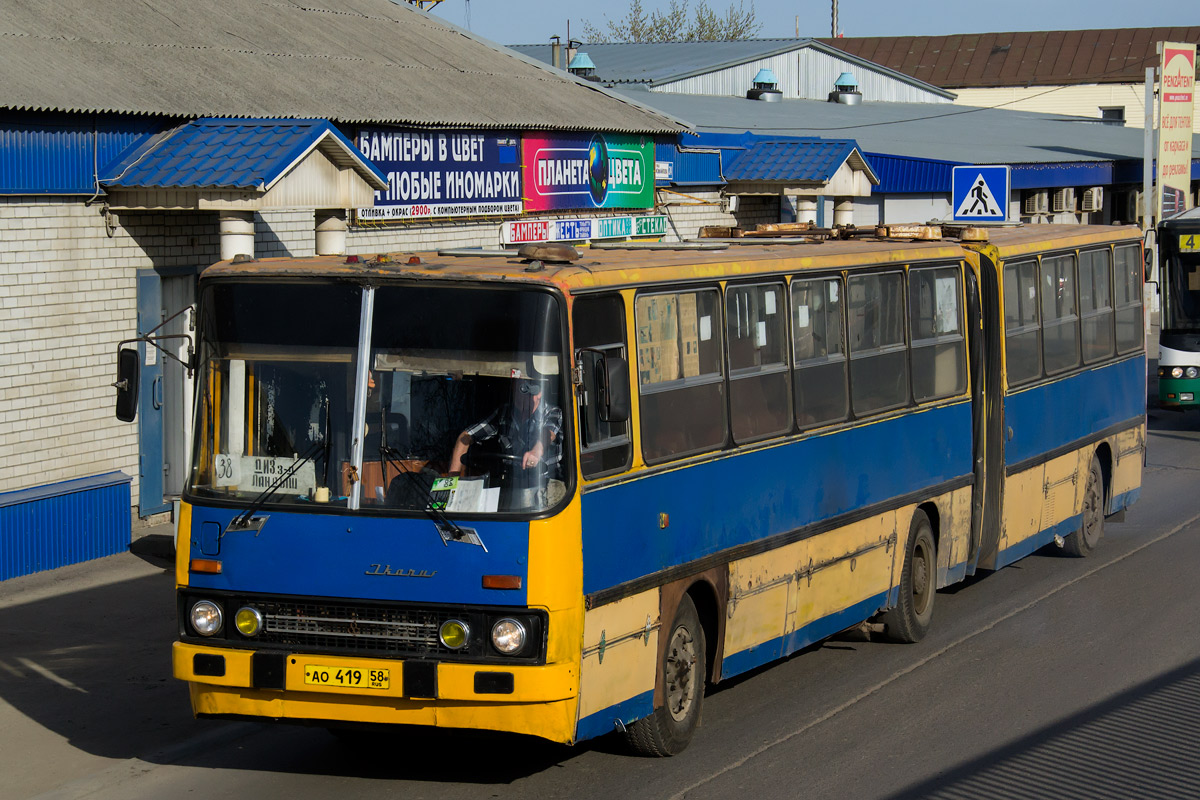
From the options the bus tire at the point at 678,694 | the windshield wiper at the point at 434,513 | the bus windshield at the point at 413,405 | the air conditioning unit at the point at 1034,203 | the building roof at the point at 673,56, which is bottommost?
the bus tire at the point at 678,694

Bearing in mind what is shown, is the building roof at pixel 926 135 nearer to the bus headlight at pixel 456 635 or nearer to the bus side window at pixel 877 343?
the bus side window at pixel 877 343

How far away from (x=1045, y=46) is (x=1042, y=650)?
69.0 metres

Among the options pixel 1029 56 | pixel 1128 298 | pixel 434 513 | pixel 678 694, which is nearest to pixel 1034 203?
pixel 1128 298

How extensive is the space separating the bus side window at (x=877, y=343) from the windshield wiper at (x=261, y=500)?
160 inches

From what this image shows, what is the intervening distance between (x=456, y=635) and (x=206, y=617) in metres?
1.22

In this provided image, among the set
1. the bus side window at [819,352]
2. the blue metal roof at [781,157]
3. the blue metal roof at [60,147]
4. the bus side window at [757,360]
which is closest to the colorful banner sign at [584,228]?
the blue metal roof at [781,157]

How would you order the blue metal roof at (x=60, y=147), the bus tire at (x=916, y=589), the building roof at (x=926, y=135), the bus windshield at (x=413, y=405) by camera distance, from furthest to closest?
the building roof at (x=926, y=135), the blue metal roof at (x=60, y=147), the bus tire at (x=916, y=589), the bus windshield at (x=413, y=405)

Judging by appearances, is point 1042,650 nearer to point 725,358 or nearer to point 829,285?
point 829,285

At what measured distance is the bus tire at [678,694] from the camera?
786cm

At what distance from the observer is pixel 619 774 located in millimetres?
7762

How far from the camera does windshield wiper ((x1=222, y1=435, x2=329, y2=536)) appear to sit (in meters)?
7.10

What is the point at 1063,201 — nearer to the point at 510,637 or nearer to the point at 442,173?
the point at 442,173

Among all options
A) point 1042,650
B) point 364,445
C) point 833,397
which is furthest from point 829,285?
point 364,445

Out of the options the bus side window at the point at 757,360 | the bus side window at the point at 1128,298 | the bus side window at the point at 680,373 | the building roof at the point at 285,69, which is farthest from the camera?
the bus side window at the point at 1128,298
